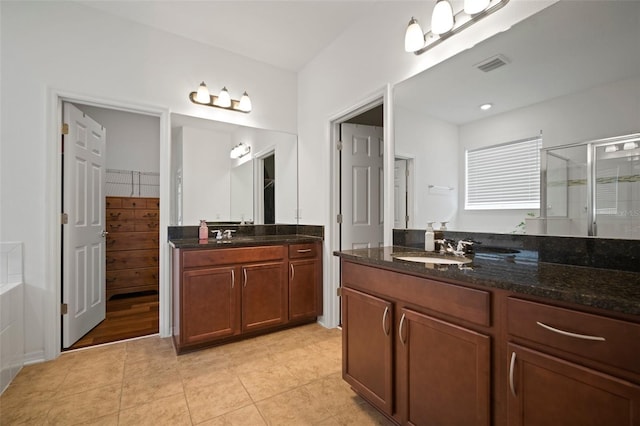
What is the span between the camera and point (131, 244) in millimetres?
3984

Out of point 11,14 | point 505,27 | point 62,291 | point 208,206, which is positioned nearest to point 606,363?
point 505,27

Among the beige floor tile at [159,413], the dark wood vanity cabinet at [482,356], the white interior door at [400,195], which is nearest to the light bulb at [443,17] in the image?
the white interior door at [400,195]

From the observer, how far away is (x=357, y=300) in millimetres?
1629

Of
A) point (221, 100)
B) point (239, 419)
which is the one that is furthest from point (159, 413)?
point (221, 100)

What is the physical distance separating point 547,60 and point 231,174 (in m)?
2.68

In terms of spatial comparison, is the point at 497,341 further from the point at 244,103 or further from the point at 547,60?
the point at 244,103

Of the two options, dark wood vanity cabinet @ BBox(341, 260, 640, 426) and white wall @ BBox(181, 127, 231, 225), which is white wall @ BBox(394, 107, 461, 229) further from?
white wall @ BBox(181, 127, 231, 225)

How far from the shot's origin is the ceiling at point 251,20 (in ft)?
7.58

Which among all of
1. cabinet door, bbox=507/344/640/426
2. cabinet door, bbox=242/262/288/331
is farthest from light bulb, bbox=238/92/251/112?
cabinet door, bbox=507/344/640/426

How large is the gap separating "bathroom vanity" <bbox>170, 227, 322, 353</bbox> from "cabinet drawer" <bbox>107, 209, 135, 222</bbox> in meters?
1.89

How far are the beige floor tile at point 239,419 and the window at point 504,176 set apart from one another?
5.62 feet

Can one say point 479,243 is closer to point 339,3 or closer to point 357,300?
point 357,300

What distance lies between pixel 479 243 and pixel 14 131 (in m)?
3.27

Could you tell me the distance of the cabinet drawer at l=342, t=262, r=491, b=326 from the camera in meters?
1.06
